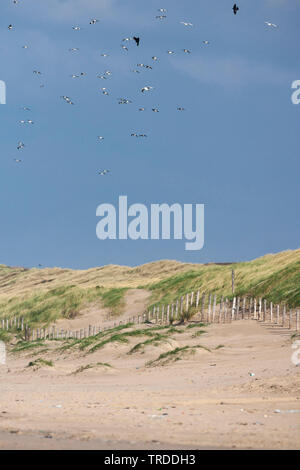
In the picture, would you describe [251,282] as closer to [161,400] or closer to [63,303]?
[63,303]

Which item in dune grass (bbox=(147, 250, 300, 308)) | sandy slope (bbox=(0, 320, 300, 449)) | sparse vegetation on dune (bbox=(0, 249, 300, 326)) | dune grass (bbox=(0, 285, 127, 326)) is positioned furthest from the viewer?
dune grass (bbox=(0, 285, 127, 326))

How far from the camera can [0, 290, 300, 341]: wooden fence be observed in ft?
120

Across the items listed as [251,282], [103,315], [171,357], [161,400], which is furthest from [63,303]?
[161,400]

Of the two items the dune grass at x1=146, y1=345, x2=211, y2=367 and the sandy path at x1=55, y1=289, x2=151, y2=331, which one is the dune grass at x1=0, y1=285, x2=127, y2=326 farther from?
the dune grass at x1=146, y1=345, x2=211, y2=367

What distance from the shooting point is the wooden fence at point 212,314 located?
36438 millimetres

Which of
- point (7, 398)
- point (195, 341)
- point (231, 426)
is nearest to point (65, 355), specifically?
point (195, 341)

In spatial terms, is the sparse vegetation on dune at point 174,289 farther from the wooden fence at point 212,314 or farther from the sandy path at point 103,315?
the wooden fence at point 212,314

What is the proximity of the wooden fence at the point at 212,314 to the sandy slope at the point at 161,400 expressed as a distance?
549cm

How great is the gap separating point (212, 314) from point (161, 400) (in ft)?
91.3

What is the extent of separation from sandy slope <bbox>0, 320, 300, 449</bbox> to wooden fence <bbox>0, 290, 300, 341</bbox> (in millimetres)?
5494

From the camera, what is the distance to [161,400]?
16469mm

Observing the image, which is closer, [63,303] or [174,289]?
[174,289]

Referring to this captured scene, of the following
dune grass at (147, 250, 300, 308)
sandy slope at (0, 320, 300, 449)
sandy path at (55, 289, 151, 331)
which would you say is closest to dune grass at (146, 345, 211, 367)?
sandy slope at (0, 320, 300, 449)
